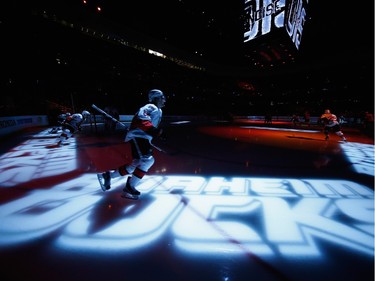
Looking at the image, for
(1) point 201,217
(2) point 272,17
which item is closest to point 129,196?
(1) point 201,217

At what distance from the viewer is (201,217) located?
9.05ft

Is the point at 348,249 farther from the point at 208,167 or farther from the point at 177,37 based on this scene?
the point at 177,37

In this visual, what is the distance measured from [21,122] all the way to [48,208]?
13.0 m

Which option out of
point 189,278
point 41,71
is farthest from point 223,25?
point 189,278

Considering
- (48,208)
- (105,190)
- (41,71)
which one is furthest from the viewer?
(41,71)

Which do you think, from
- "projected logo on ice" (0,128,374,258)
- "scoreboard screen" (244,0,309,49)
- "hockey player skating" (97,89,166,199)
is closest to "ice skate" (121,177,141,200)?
"hockey player skating" (97,89,166,199)

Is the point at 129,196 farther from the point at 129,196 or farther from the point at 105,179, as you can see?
the point at 105,179

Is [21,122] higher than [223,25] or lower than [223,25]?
lower

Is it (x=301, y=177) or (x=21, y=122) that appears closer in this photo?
(x=301, y=177)

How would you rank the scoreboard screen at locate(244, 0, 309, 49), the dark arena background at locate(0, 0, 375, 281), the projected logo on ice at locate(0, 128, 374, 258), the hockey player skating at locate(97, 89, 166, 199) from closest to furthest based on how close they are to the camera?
the dark arena background at locate(0, 0, 375, 281), the projected logo on ice at locate(0, 128, 374, 258), the hockey player skating at locate(97, 89, 166, 199), the scoreboard screen at locate(244, 0, 309, 49)

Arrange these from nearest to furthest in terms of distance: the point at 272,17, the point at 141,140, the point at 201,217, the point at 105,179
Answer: the point at 201,217, the point at 141,140, the point at 105,179, the point at 272,17

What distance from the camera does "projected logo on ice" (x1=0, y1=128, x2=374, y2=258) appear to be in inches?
86.7

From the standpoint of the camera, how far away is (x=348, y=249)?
84.7 inches

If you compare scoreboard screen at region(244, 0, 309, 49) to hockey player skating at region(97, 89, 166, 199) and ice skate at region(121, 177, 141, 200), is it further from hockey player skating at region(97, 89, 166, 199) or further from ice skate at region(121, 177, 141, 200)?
ice skate at region(121, 177, 141, 200)
